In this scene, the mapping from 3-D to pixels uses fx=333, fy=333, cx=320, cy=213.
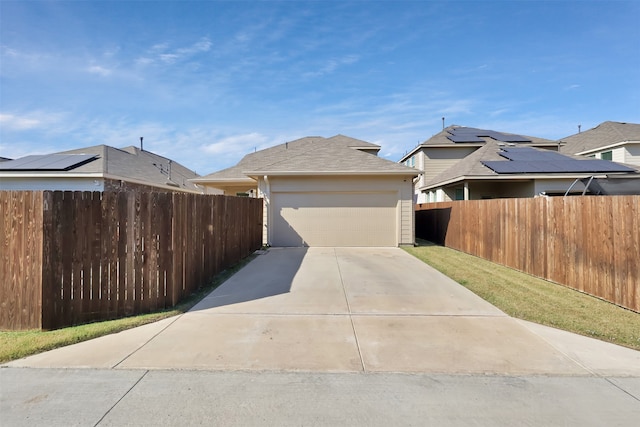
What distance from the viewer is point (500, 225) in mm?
9977

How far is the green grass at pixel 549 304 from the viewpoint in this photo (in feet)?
15.7

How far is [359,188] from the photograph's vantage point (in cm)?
1353

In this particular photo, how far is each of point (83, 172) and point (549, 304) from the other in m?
17.5

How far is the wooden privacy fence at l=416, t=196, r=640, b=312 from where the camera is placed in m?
5.76

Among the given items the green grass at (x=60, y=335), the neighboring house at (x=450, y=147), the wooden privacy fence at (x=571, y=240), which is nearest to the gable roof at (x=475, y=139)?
the neighboring house at (x=450, y=147)

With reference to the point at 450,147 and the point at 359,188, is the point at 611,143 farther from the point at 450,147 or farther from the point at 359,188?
the point at 359,188

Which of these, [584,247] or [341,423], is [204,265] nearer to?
[341,423]

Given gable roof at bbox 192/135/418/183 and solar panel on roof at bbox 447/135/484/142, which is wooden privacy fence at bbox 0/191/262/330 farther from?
solar panel on roof at bbox 447/135/484/142

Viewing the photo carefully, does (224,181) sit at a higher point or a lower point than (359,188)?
higher

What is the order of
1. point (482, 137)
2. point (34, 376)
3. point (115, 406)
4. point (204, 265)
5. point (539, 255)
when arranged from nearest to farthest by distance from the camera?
point (115, 406) → point (34, 376) → point (204, 265) → point (539, 255) → point (482, 137)

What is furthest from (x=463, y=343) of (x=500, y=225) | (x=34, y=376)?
(x=500, y=225)

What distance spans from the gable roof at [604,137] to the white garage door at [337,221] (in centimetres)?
2063

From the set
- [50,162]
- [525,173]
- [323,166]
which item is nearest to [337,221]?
[323,166]

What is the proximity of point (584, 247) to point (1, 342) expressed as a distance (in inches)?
384
